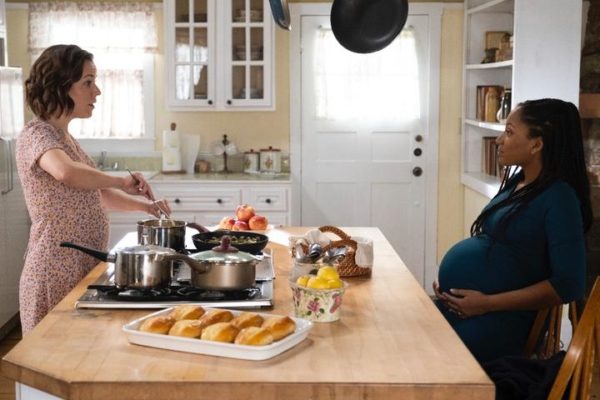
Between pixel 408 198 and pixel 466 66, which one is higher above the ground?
pixel 466 66

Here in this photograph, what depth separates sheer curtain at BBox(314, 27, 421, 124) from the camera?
6.11 metres

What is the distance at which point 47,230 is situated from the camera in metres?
2.99

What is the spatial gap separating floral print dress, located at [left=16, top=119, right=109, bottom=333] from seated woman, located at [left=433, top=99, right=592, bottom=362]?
49.1 inches

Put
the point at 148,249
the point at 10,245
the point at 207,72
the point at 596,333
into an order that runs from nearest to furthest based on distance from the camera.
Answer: the point at 596,333, the point at 148,249, the point at 10,245, the point at 207,72

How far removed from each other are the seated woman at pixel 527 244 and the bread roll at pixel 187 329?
107 cm

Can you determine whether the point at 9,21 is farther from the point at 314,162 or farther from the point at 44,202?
the point at 44,202

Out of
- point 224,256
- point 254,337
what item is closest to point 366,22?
point 224,256

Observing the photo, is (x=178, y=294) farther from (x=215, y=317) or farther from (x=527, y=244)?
(x=527, y=244)

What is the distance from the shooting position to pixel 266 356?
76.7 inches

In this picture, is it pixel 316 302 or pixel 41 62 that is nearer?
pixel 316 302

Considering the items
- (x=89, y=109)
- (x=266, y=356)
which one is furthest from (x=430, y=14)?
(x=266, y=356)

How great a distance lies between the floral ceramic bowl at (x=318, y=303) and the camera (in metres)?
2.26

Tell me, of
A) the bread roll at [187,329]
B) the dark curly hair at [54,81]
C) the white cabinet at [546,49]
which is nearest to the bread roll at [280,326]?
the bread roll at [187,329]

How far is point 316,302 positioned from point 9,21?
14.8 feet
